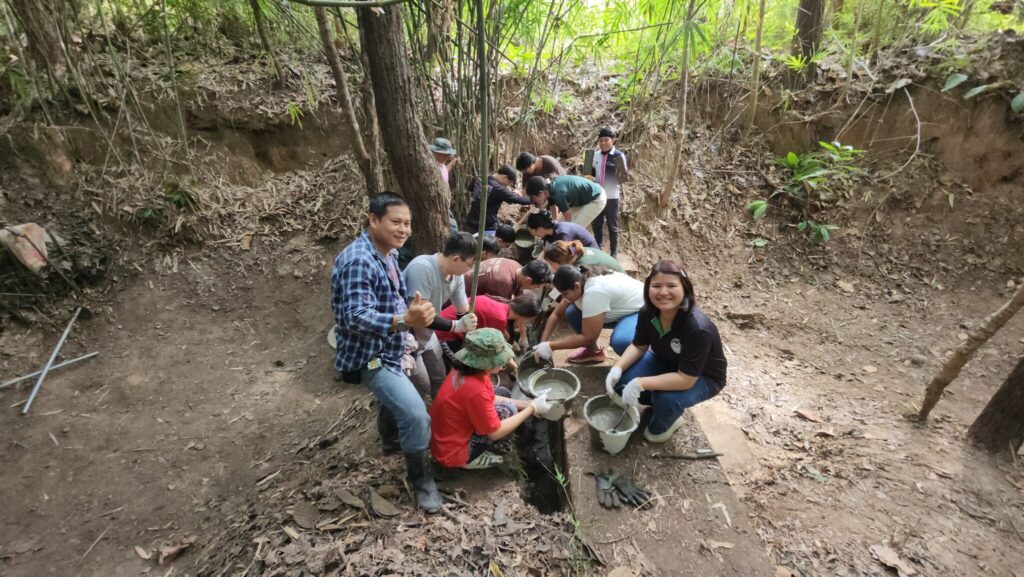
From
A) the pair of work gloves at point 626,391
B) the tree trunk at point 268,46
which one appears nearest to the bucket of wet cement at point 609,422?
the pair of work gloves at point 626,391

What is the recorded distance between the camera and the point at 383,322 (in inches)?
77.1

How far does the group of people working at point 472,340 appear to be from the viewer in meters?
2.07

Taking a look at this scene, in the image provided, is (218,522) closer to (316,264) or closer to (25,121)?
(316,264)

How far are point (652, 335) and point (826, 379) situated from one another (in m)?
2.57

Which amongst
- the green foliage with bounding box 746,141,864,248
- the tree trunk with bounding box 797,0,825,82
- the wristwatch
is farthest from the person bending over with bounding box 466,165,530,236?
the tree trunk with bounding box 797,0,825,82

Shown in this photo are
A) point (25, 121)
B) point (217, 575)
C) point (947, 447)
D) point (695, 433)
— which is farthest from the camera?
point (25, 121)

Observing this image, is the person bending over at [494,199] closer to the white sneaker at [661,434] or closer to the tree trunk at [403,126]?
Answer: the tree trunk at [403,126]

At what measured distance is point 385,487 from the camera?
236cm

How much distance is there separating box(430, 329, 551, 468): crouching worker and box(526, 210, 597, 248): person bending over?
1.77 meters

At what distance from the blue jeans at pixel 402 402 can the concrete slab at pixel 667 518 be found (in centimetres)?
87

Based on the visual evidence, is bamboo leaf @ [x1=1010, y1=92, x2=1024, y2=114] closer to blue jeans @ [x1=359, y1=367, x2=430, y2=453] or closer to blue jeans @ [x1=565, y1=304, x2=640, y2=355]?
blue jeans @ [x1=565, y1=304, x2=640, y2=355]

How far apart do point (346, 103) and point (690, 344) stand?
2.99m

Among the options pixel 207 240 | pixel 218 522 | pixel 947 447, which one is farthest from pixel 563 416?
pixel 207 240

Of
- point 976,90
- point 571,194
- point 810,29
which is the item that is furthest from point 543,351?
point 810,29
